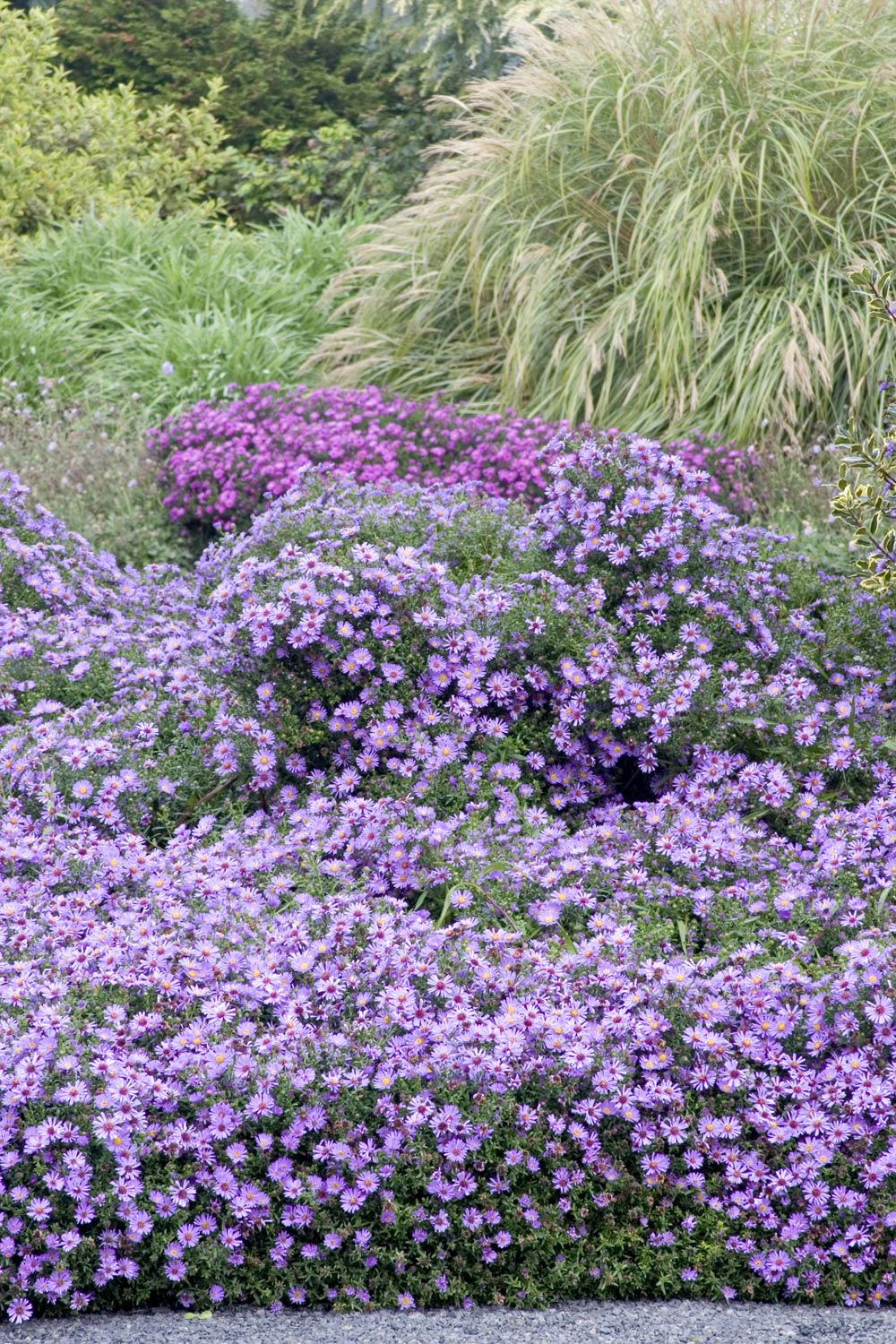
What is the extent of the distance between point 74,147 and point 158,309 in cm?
324

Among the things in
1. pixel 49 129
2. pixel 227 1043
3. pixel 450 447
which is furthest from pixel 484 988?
pixel 49 129

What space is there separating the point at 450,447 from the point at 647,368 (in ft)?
3.41

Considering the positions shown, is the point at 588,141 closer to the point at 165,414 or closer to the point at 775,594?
the point at 165,414

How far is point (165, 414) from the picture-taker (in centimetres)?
754

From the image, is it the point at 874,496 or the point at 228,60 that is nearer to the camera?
the point at 874,496

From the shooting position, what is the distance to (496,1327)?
213 centimetres

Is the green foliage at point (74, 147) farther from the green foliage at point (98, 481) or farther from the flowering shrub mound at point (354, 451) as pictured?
the flowering shrub mound at point (354, 451)

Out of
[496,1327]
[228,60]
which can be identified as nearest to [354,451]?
[496,1327]

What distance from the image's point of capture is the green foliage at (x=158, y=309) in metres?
7.66

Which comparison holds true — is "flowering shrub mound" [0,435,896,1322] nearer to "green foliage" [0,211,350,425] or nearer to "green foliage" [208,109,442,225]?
"green foliage" [0,211,350,425]

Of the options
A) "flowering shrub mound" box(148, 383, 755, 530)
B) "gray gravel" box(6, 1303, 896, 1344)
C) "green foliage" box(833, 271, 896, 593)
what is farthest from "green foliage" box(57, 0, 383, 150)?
"gray gravel" box(6, 1303, 896, 1344)

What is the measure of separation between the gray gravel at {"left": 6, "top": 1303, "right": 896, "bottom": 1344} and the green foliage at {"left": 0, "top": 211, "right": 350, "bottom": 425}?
566 cm

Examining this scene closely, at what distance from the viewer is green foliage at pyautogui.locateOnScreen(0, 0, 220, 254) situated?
10008 mm

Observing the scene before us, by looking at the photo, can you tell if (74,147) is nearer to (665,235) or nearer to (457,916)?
(665,235)
